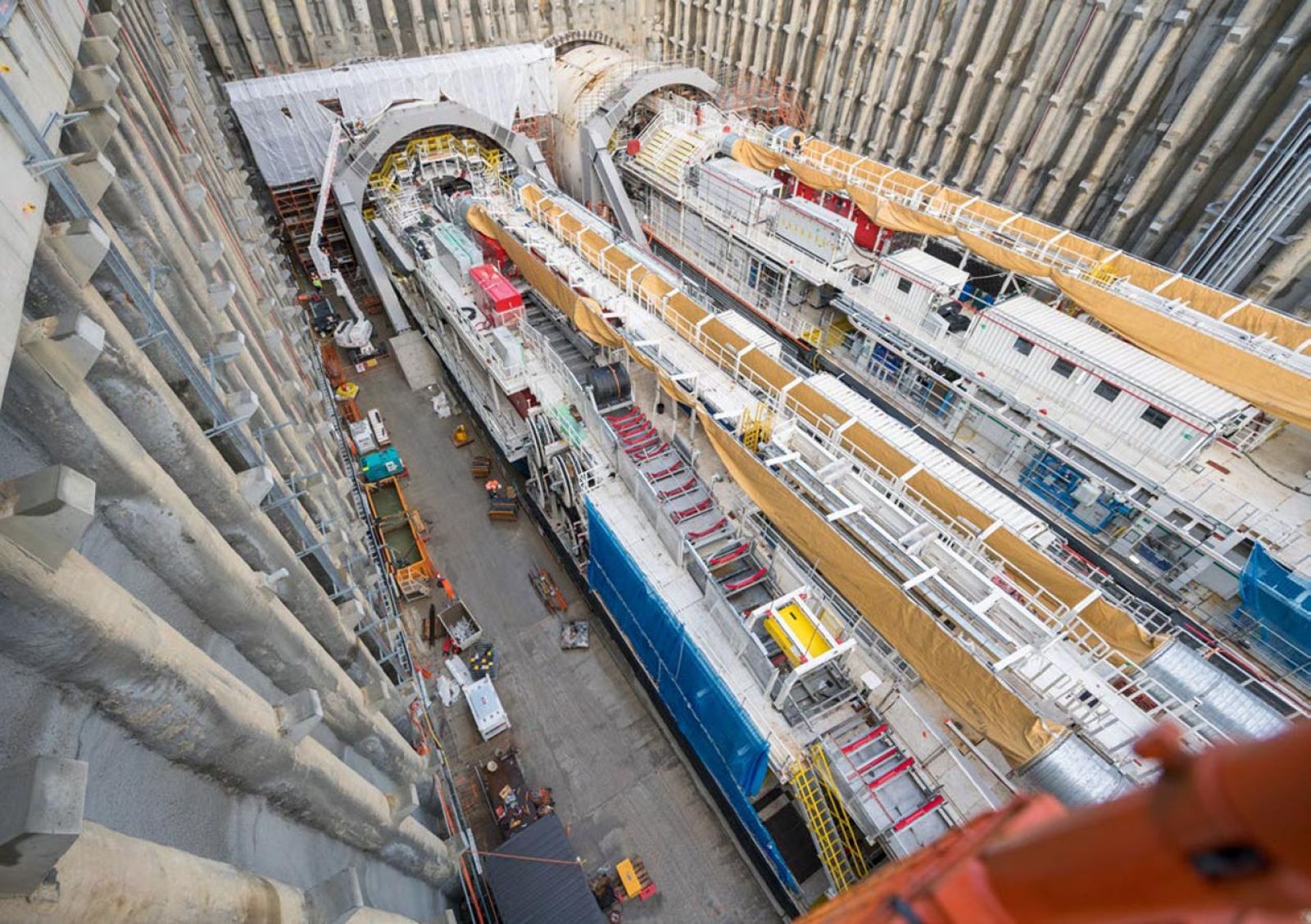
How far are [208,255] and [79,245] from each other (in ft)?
23.1

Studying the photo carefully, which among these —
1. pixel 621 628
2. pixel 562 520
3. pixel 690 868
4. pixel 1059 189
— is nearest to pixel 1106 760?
pixel 690 868

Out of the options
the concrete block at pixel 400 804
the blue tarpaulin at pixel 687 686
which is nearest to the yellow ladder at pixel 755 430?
the blue tarpaulin at pixel 687 686

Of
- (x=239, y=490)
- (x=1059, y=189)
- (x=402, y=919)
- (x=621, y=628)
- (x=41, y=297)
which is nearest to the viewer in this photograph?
(x=41, y=297)

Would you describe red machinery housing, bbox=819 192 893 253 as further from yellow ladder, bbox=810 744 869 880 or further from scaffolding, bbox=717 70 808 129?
yellow ladder, bbox=810 744 869 880

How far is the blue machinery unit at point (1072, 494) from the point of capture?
1736 cm

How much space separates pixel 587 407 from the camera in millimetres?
16578

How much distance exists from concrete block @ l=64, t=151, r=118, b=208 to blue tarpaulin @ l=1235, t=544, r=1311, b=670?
22.2 m

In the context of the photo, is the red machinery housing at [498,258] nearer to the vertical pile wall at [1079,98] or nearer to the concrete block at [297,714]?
the concrete block at [297,714]

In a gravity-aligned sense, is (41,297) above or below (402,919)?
above

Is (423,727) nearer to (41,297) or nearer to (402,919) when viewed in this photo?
(402,919)

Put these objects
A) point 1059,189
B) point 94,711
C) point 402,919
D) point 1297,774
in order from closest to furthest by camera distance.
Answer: point 1297,774 → point 94,711 → point 402,919 → point 1059,189

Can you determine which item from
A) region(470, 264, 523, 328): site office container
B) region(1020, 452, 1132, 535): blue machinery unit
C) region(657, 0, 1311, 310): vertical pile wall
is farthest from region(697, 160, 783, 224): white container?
region(1020, 452, 1132, 535): blue machinery unit

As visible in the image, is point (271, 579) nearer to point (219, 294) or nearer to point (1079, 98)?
point (219, 294)

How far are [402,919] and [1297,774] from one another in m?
8.36
